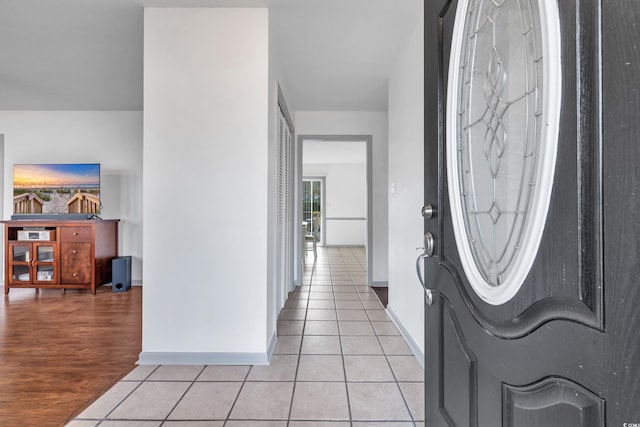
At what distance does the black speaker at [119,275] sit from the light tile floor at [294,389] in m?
2.46

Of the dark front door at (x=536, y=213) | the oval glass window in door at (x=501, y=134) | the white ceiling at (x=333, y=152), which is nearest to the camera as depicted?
the dark front door at (x=536, y=213)

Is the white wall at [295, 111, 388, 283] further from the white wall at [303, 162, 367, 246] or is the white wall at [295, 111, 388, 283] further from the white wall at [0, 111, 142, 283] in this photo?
the white wall at [303, 162, 367, 246]

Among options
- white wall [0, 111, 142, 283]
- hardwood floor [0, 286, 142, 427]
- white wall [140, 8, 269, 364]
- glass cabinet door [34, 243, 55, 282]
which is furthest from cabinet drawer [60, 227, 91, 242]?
white wall [140, 8, 269, 364]

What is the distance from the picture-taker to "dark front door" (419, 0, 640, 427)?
433mm

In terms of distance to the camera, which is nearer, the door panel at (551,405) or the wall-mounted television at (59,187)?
the door panel at (551,405)

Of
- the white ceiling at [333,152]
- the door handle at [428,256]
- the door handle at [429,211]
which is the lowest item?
the door handle at [428,256]

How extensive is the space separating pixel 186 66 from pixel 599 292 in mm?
2511

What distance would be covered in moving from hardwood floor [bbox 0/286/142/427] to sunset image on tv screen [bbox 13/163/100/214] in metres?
1.21

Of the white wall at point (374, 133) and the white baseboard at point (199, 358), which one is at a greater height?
the white wall at point (374, 133)

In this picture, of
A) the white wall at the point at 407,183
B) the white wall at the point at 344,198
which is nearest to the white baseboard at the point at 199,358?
the white wall at the point at 407,183

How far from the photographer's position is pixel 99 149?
4605mm

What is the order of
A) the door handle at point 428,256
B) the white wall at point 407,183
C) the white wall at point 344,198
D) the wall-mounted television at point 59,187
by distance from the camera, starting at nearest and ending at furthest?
the door handle at point 428,256 → the white wall at point 407,183 → the wall-mounted television at point 59,187 → the white wall at point 344,198

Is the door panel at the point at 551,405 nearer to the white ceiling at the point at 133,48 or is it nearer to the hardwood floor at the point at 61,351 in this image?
the hardwood floor at the point at 61,351

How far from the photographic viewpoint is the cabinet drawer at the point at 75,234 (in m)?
4.10
